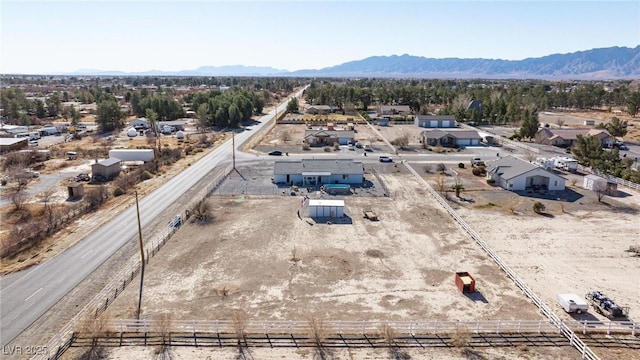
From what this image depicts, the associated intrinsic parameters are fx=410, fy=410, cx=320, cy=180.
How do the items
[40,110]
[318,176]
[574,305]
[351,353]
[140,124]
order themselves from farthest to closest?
1. [40,110]
2. [140,124]
3. [318,176]
4. [574,305]
5. [351,353]

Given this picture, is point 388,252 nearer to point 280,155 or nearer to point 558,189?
point 558,189

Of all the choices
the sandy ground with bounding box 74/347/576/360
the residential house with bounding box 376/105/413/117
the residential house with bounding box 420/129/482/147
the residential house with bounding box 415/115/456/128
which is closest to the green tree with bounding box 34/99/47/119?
the residential house with bounding box 376/105/413/117

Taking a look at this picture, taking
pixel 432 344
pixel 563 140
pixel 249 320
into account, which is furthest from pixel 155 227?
pixel 563 140

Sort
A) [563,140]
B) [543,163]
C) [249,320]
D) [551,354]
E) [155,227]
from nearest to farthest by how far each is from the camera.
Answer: [551,354] < [249,320] < [155,227] < [543,163] < [563,140]

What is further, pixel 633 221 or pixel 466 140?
pixel 466 140

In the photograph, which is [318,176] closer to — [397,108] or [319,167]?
[319,167]

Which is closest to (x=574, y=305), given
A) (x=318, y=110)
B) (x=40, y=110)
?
(x=318, y=110)

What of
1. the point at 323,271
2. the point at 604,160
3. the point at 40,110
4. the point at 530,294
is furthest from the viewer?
the point at 40,110
